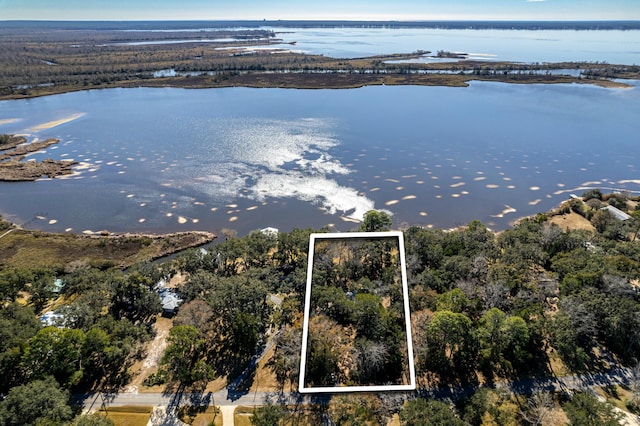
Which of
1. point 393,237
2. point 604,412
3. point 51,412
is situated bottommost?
point 51,412

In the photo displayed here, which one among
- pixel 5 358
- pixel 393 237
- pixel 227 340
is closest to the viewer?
pixel 393 237

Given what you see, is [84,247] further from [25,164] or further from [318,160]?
[318,160]

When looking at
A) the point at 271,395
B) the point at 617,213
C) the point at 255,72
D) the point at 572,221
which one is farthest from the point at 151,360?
the point at 255,72

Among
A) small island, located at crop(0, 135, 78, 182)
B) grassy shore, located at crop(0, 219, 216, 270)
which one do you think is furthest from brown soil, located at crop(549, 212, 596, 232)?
small island, located at crop(0, 135, 78, 182)

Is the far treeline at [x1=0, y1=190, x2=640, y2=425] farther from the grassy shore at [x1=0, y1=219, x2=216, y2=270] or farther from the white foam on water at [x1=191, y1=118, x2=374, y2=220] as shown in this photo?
the white foam on water at [x1=191, y1=118, x2=374, y2=220]

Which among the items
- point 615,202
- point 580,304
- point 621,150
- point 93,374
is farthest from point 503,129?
→ point 93,374

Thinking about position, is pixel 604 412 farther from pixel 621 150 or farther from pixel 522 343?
pixel 621 150

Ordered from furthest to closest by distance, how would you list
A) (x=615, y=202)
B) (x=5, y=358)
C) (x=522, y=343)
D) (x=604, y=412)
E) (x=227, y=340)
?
1. (x=615, y=202)
2. (x=227, y=340)
3. (x=522, y=343)
4. (x=5, y=358)
5. (x=604, y=412)

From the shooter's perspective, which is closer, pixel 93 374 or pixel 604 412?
pixel 604 412

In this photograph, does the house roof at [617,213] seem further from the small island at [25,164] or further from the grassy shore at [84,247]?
the small island at [25,164]
